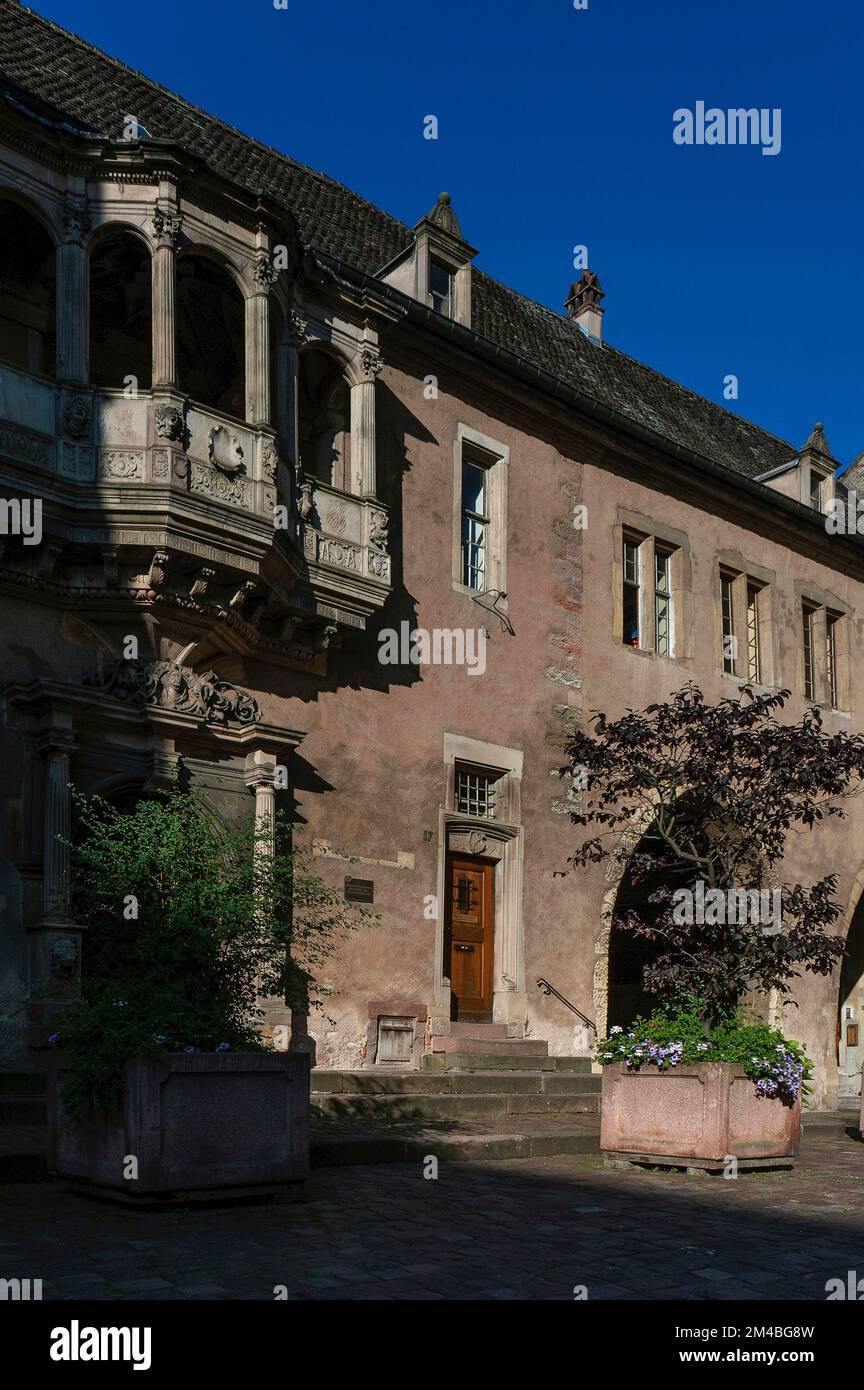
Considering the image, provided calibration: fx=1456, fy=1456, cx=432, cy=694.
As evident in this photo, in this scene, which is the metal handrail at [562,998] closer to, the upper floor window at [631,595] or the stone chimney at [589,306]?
the upper floor window at [631,595]

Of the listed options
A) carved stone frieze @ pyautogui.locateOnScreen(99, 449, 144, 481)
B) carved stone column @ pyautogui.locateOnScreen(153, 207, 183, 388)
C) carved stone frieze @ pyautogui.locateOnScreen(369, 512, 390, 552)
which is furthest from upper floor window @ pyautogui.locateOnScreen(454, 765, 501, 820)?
carved stone column @ pyautogui.locateOnScreen(153, 207, 183, 388)

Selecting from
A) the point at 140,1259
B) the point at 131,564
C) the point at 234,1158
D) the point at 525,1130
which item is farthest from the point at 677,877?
the point at 140,1259

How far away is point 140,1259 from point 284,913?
299cm

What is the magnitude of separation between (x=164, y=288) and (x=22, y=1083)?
21.5ft

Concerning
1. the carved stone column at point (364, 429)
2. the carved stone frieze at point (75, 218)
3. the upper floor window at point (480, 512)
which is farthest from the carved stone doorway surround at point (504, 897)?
the carved stone frieze at point (75, 218)

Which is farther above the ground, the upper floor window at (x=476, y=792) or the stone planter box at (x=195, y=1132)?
the upper floor window at (x=476, y=792)

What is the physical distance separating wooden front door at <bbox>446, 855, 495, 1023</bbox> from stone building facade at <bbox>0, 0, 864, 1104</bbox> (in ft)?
0.14

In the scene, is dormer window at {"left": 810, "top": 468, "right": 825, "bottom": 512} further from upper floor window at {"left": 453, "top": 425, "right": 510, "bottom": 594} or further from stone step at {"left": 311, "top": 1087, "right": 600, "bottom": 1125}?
stone step at {"left": 311, "top": 1087, "right": 600, "bottom": 1125}

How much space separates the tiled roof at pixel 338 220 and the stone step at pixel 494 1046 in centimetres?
775

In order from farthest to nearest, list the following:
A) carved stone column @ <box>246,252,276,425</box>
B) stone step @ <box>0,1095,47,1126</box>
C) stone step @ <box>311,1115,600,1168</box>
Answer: carved stone column @ <box>246,252,276,425</box> → stone step @ <box>0,1095,47,1126</box> → stone step @ <box>311,1115,600,1168</box>

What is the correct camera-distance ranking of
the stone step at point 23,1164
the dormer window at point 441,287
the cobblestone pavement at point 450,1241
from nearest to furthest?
1. the cobblestone pavement at point 450,1241
2. the stone step at point 23,1164
3. the dormer window at point 441,287

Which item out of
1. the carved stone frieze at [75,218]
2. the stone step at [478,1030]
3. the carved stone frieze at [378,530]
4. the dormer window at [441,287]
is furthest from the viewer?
the dormer window at [441,287]

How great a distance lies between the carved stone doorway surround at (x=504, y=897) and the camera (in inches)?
609

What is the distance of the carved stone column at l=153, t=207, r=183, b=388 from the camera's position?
12246 mm
